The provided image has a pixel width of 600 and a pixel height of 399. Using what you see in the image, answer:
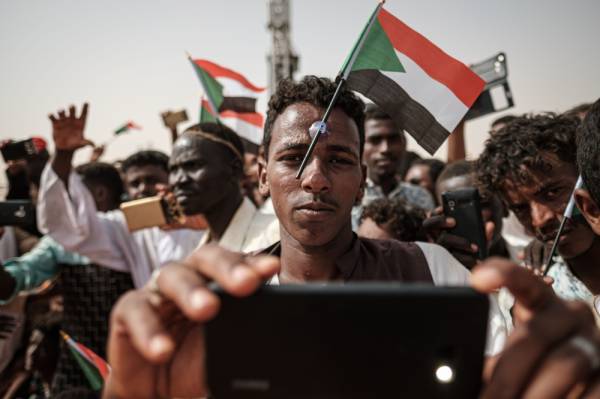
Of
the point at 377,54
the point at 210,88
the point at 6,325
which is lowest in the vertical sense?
the point at 6,325

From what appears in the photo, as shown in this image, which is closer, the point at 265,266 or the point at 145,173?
the point at 265,266

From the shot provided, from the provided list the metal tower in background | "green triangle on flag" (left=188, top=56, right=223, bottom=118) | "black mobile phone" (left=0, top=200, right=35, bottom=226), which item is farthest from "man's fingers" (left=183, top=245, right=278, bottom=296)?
the metal tower in background

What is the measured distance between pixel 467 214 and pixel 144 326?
68.6 inches

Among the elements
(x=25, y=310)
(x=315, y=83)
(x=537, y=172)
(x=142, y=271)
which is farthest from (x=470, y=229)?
(x=25, y=310)

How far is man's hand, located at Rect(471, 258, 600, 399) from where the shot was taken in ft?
2.05

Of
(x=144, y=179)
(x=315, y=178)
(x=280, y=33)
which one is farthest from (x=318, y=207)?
(x=280, y=33)

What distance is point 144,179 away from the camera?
4.44 meters

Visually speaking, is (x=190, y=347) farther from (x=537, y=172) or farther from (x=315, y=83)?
(x=537, y=172)

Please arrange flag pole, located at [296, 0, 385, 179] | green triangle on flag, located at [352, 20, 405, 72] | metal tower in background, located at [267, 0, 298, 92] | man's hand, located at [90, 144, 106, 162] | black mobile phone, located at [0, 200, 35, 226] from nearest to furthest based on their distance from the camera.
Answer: flag pole, located at [296, 0, 385, 179]
green triangle on flag, located at [352, 20, 405, 72]
black mobile phone, located at [0, 200, 35, 226]
man's hand, located at [90, 144, 106, 162]
metal tower in background, located at [267, 0, 298, 92]

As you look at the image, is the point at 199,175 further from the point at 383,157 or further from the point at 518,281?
the point at 518,281

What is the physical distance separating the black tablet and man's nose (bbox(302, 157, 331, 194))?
85 centimetres

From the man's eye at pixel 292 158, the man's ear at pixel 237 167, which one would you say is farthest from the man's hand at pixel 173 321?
the man's ear at pixel 237 167

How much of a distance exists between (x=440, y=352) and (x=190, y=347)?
458 mm

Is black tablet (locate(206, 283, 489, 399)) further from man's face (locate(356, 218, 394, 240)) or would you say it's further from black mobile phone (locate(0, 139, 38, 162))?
black mobile phone (locate(0, 139, 38, 162))
